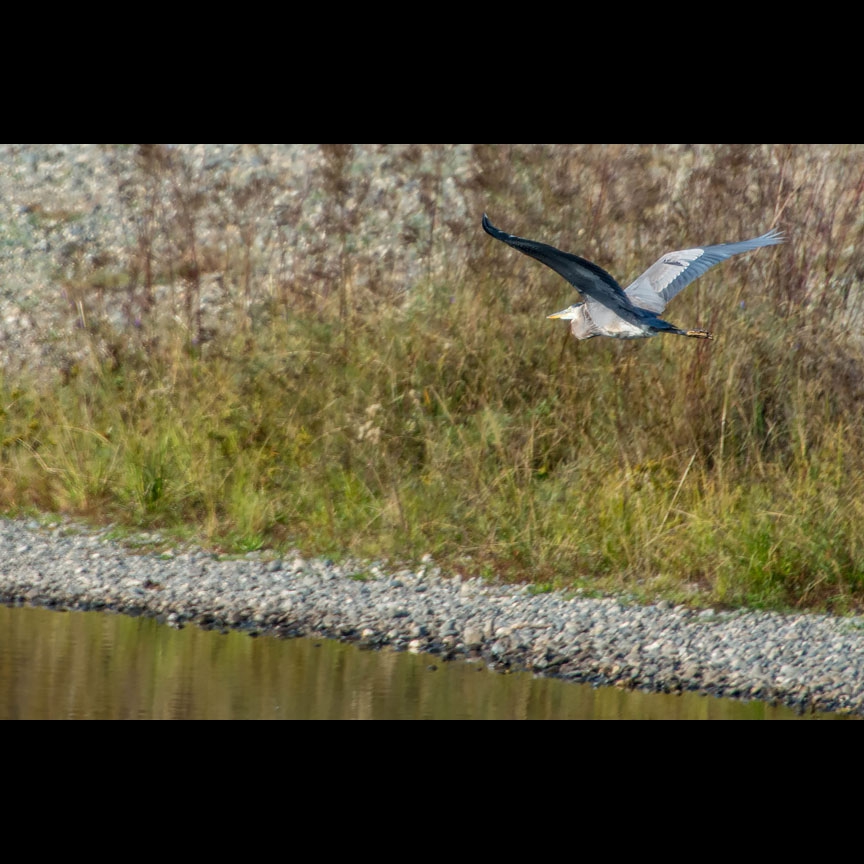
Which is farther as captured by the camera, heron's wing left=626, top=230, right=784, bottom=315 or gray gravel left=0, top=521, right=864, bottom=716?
heron's wing left=626, top=230, right=784, bottom=315

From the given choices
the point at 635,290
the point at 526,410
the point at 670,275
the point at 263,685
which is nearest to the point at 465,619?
the point at 263,685

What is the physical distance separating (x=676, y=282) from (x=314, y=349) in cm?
280

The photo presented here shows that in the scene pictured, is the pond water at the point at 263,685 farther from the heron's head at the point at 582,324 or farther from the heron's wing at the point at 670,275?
the heron's wing at the point at 670,275

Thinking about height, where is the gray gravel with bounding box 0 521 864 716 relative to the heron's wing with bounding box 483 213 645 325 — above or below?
below

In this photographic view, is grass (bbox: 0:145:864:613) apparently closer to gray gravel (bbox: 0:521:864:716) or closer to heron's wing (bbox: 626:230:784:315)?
gray gravel (bbox: 0:521:864:716)

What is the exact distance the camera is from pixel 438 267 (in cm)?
891

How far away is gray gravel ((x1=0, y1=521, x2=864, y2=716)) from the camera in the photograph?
5.66 metres

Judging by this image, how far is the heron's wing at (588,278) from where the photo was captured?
4.87 m

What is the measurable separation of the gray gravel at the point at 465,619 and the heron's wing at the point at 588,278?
139cm

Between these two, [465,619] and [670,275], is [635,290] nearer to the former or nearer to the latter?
[670,275]

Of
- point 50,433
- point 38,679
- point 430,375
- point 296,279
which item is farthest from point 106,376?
point 38,679

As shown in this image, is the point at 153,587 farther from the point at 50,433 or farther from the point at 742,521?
the point at 742,521

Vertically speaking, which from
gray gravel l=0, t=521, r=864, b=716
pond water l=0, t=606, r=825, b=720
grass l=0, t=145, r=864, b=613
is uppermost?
grass l=0, t=145, r=864, b=613

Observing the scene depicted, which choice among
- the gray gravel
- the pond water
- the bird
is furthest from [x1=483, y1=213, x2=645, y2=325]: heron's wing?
the pond water
